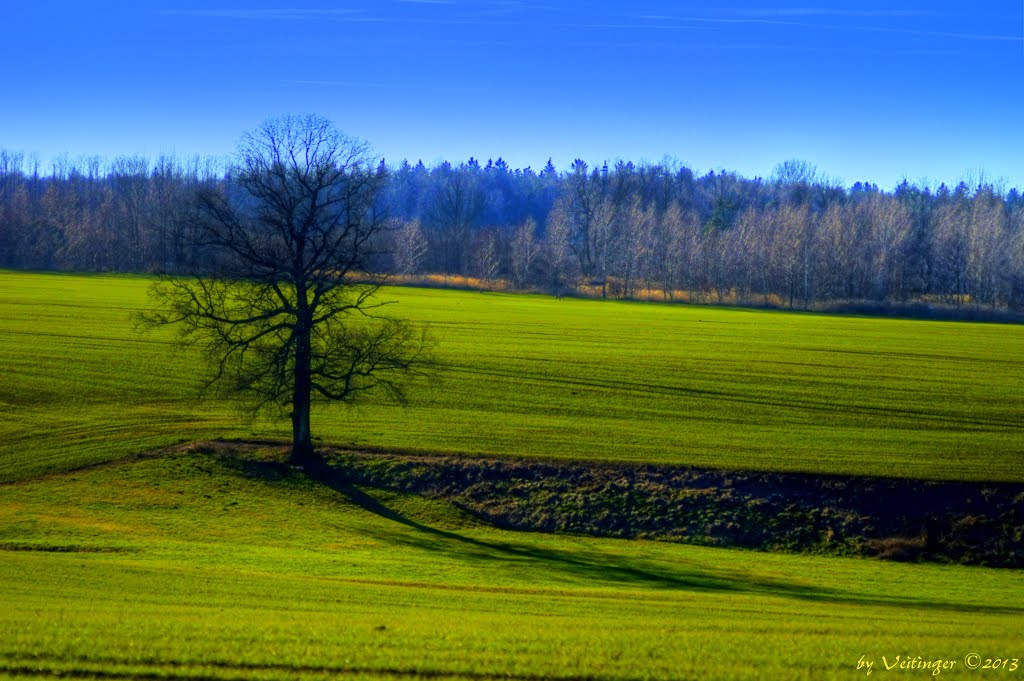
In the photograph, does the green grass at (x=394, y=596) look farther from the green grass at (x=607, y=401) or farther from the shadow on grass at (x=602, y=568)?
the green grass at (x=607, y=401)

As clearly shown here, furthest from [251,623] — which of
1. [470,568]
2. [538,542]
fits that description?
[538,542]

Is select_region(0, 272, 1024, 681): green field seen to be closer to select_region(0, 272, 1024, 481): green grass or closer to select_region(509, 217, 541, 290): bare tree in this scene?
select_region(0, 272, 1024, 481): green grass

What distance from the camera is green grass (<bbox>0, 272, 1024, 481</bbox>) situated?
110 ft

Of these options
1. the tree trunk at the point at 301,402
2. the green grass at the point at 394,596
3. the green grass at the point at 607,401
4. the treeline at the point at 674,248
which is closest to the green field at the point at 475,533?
the green grass at the point at 394,596

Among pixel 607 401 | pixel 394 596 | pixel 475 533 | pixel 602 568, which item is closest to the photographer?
pixel 394 596

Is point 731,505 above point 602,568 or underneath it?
above

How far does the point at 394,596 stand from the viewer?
17.0 meters

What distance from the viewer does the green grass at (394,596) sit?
1180cm

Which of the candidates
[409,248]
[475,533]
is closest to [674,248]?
[409,248]

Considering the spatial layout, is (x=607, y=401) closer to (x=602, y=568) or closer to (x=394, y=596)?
(x=602, y=568)

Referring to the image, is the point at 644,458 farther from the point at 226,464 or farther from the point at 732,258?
the point at 732,258

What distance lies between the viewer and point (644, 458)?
32688 millimetres

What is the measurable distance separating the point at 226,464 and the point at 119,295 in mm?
60348

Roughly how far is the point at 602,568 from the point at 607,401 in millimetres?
20298
